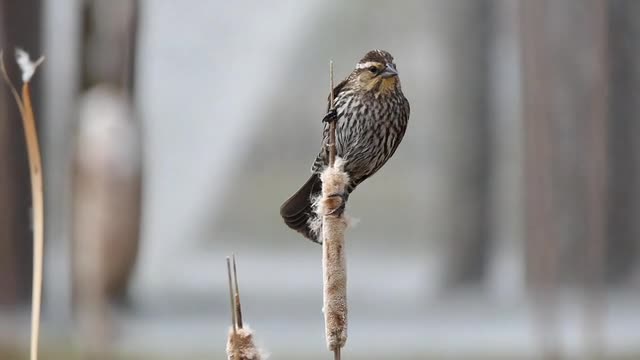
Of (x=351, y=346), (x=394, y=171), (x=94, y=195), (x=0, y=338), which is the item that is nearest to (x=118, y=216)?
(x=94, y=195)

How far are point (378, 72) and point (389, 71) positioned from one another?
0.01 metres

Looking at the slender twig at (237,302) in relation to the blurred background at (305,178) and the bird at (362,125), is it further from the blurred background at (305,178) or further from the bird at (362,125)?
the blurred background at (305,178)

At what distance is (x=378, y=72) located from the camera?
40.5 inches

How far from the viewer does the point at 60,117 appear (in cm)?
723

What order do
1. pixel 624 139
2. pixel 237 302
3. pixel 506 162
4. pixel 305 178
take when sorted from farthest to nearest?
pixel 506 162, pixel 624 139, pixel 305 178, pixel 237 302

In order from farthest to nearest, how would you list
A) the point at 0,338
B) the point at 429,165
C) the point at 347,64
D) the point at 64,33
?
the point at 429,165
the point at 64,33
the point at 347,64
the point at 0,338

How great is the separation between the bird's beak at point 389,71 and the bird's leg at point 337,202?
8 centimetres

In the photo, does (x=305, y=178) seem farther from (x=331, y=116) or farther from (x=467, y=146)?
(x=331, y=116)

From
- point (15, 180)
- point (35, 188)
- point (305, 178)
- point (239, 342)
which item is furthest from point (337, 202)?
point (305, 178)

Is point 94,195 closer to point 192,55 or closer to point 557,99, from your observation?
point 557,99

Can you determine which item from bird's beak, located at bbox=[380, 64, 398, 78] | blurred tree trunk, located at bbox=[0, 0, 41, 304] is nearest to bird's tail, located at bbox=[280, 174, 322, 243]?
bird's beak, located at bbox=[380, 64, 398, 78]

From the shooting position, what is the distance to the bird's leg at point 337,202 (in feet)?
3.39

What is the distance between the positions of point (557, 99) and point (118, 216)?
436 cm

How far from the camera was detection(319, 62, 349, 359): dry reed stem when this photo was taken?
0.99m
